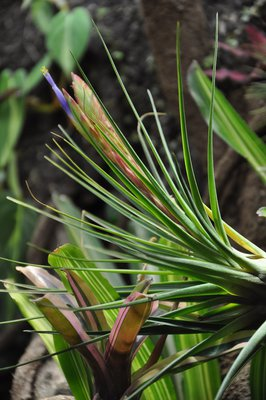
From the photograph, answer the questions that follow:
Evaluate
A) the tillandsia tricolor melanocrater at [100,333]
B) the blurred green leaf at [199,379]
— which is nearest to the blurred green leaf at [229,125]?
the blurred green leaf at [199,379]

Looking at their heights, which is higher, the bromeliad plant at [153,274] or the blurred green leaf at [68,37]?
the bromeliad plant at [153,274]

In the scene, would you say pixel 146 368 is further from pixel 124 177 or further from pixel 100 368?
pixel 124 177

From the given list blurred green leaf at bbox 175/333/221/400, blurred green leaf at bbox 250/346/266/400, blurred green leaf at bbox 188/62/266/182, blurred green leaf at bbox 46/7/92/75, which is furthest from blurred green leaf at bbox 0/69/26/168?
blurred green leaf at bbox 250/346/266/400

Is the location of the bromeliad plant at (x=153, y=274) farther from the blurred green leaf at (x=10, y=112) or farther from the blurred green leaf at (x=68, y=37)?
the blurred green leaf at (x=10, y=112)

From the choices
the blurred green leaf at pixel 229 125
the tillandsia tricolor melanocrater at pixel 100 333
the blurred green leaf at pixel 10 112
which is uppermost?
the tillandsia tricolor melanocrater at pixel 100 333

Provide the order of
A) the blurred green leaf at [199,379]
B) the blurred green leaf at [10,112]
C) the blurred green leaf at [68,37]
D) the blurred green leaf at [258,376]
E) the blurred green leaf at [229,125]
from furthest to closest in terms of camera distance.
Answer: the blurred green leaf at [10,112] < the blurred green leaf at [68,37] < the blurred green leaf at [229,125] < the blurred green leaf at [199,379] < the blurred green leaf at [258,376]

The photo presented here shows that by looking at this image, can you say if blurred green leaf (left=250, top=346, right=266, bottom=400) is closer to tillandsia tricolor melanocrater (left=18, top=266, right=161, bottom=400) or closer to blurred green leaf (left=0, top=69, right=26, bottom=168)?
tillandsia tricolor melanocrater (left=18, top=266, right=161, bottom=400)

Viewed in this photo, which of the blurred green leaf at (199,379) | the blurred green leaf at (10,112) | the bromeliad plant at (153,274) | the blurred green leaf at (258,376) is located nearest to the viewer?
the bromeliad plant at (153,274)
